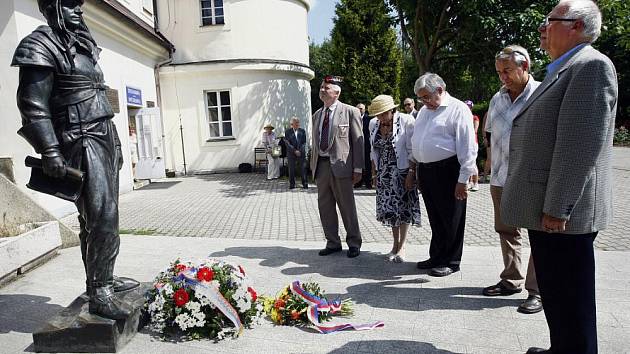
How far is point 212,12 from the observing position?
16.6 metres

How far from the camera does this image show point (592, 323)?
8.09ft

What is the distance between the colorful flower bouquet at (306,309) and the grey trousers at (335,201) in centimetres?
175

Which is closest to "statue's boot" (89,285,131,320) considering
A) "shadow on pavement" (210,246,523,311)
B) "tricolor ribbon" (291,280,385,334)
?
"tricolor ribbon" (291,280,385,334)

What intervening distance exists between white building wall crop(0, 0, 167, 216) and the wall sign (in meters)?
0.21

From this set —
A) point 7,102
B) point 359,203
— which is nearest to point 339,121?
point 359,203

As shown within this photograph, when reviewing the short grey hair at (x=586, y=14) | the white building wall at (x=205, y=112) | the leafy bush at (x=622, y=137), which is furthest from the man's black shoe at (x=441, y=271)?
the leafy bush at (x=622, y=137)

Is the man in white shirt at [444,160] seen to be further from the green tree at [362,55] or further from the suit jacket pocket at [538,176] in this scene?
the green tree at [362,55]

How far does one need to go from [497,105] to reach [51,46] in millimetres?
3364

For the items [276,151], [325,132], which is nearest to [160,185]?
[276,151]

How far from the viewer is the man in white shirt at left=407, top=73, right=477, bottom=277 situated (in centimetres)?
420

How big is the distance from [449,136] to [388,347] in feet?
6.68

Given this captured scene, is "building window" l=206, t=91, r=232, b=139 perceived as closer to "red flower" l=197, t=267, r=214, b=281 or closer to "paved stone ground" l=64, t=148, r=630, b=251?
→ "paved stone ground" l=64, t=148, r=630, b=251

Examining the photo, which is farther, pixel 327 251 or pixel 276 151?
pixel 276 151

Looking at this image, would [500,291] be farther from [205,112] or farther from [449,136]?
[205,112]
